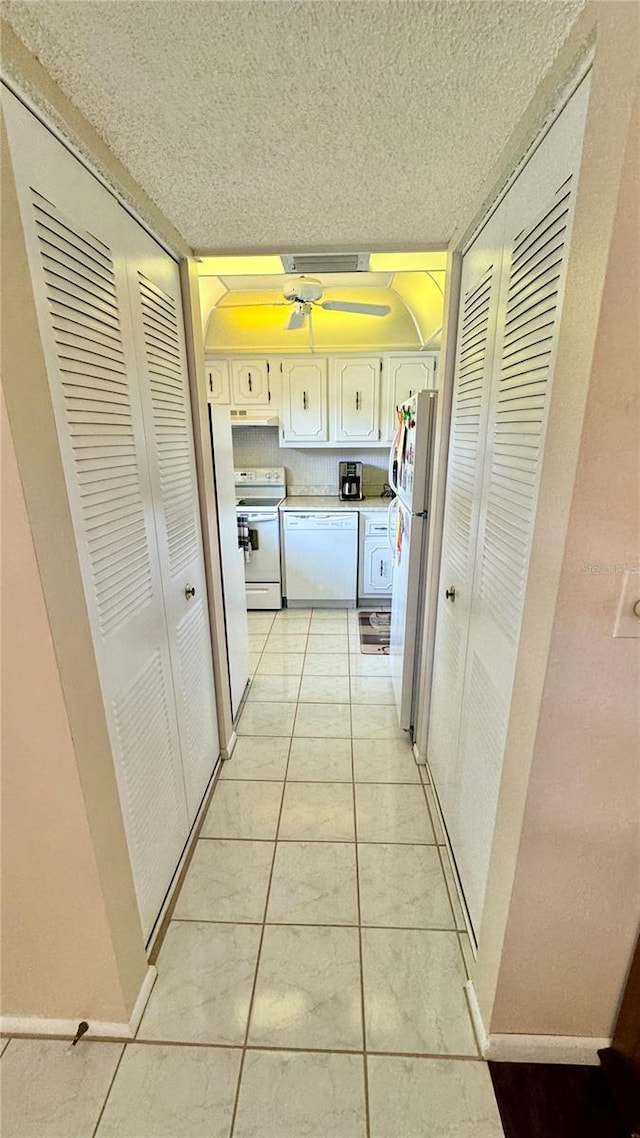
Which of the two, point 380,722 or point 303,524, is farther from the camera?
point 303,524

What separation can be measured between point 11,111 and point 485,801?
5.83ft

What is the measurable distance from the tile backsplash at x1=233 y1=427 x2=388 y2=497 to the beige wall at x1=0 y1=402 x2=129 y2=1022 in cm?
349

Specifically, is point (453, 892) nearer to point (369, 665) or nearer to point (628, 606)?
point (628, 606)

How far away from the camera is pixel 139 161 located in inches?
43.8

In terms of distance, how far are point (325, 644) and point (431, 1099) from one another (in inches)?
94.5

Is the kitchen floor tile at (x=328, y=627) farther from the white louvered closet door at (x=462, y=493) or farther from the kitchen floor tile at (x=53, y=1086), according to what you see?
the kitchen floor tile at (x=53, y=1086)

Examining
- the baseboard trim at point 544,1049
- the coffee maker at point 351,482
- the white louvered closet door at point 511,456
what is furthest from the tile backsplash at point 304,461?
the baseboard trim at point 544,1049

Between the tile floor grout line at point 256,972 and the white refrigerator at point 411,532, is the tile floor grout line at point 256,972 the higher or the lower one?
the lower one

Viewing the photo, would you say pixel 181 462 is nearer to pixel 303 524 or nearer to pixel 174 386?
pixel 174 386

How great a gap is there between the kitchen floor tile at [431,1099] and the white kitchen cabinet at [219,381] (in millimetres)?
3904

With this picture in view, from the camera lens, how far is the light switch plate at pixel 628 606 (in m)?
0.76

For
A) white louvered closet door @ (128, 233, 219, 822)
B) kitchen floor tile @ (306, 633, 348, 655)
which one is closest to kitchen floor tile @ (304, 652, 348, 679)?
kitchen floor tile @ (306, 633, 348, 655)

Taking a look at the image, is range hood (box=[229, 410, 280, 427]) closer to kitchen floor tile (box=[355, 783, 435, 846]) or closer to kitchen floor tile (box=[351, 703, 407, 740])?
kitchen floor tile (box=[351, 703, 407, 740])

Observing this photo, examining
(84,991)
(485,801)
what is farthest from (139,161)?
(84,991)
